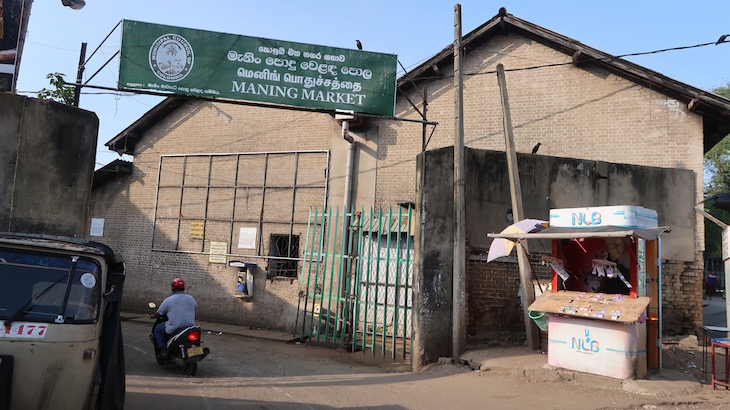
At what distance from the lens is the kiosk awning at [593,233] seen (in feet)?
22.5

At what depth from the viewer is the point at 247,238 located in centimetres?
1410

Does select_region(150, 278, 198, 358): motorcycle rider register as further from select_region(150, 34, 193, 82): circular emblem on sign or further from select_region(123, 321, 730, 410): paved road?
select_region(150, 34, 193, 82): circular emblem on sign

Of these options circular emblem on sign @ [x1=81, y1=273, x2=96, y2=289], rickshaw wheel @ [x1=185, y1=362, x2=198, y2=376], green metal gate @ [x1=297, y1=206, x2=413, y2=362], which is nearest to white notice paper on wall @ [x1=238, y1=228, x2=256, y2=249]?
green metal gate @ [x1=297, y1=206, x2=413, y2=362]

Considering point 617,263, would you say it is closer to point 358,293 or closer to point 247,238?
point 358,293

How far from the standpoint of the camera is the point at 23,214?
8891 millimetres

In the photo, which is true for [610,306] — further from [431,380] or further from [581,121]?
[581,121]

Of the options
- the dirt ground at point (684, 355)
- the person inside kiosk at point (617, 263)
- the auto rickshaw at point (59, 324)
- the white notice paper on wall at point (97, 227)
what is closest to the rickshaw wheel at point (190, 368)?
the auto rickshaw at point (59, 324)

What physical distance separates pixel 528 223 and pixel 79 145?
7.99 meters

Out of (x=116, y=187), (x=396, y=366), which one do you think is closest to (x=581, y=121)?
(x=396, y=366)

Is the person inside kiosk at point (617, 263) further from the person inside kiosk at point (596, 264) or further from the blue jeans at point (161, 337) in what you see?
the blue jeans at point (161, 337)

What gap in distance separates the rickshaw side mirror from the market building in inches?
198

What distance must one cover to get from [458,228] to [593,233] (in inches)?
96.1

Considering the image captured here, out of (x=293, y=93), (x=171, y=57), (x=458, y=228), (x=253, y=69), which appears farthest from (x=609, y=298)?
(x=171, y=57)

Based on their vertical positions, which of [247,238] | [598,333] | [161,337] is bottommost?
[161,337]
